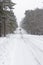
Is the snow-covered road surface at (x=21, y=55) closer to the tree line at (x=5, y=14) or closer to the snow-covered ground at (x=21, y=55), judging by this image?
the snow-covered ground at (x=21, y=55)

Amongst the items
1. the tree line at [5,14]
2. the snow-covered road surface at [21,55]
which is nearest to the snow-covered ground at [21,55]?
the snow-covered road surface at [21,55]

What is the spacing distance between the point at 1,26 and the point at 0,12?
16654mm

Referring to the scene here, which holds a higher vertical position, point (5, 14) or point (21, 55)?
point (5, 14)

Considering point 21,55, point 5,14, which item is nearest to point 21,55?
point 21,55

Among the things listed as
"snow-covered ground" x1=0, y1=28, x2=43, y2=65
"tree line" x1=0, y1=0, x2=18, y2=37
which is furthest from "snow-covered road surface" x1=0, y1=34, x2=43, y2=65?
"tree line" x1=0, y1=0, x2=18, y2=37

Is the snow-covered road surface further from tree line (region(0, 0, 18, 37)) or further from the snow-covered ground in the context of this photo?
tree line (region(0, 0, 18, 37))

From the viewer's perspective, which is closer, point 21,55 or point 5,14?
point 21,55

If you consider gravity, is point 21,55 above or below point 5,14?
below

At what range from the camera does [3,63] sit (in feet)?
31.6

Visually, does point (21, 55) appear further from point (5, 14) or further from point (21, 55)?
point (5, 14)

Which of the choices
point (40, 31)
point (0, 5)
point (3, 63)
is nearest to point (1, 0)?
point (0, 5)

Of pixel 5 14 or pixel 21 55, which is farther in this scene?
pixel 5 14

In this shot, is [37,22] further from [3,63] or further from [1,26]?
[3,63]

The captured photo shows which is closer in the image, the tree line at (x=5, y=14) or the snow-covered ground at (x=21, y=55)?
the snow-covered ground at (x=21, y=55)
